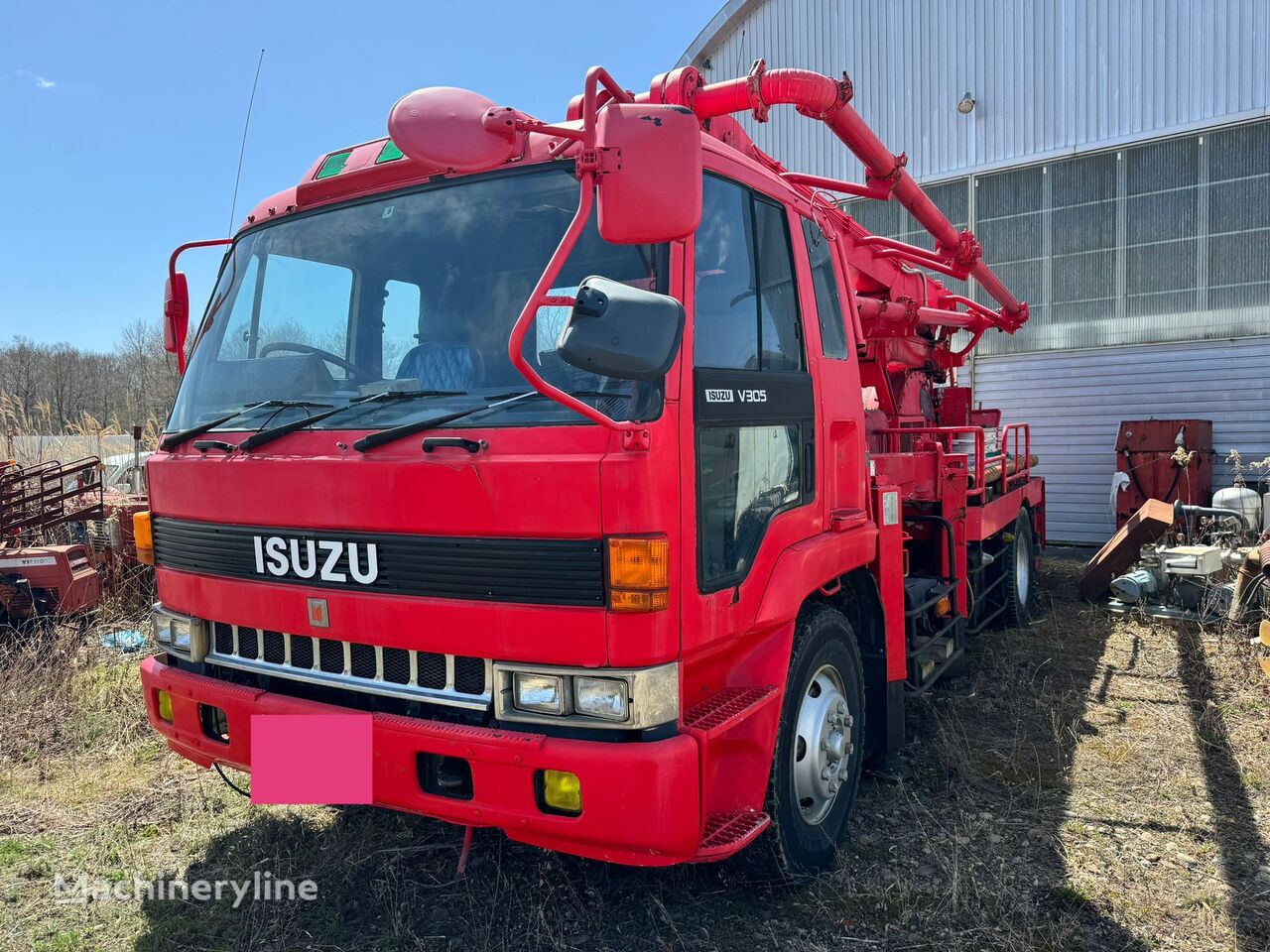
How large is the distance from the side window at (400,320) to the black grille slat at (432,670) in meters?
0.94

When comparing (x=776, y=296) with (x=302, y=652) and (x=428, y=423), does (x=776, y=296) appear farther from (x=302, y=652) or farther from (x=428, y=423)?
(x=302, y=652)

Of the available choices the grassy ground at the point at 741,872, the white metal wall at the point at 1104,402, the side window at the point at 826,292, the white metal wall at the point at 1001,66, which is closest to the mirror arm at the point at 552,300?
the side window at the point at 826,292

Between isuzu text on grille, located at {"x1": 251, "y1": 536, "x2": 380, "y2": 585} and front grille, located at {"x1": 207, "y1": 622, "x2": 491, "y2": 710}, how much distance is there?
22 cm

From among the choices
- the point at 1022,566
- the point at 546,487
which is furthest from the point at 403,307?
the point at 1022,566

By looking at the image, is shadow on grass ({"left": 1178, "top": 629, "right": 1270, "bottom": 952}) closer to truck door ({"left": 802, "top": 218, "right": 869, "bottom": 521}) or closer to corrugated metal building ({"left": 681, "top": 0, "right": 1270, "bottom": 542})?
truck door ({"left": 802, "top": 218, "right": 869, "bottom": 521})

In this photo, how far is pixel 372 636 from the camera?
8.84 feet

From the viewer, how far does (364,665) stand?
9.11 feet

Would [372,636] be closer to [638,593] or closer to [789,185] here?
[638,593]

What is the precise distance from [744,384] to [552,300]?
35.3 inches

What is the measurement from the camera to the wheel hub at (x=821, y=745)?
10.6 ft

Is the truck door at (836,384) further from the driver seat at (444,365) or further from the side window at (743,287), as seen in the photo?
the driver seat at (444,365)

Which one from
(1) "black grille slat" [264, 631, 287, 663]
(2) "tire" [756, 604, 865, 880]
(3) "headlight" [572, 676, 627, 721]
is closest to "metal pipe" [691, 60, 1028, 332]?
(2) "tire" [756, 604, 865, 880]

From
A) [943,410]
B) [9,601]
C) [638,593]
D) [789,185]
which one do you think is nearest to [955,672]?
[943,410]

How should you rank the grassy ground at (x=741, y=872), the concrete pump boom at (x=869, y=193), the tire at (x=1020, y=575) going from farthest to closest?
the tire at (x=1020, y=575), the concrete pump boom at (x=869, y=193), the grassy ground at (x=741, y=872)
